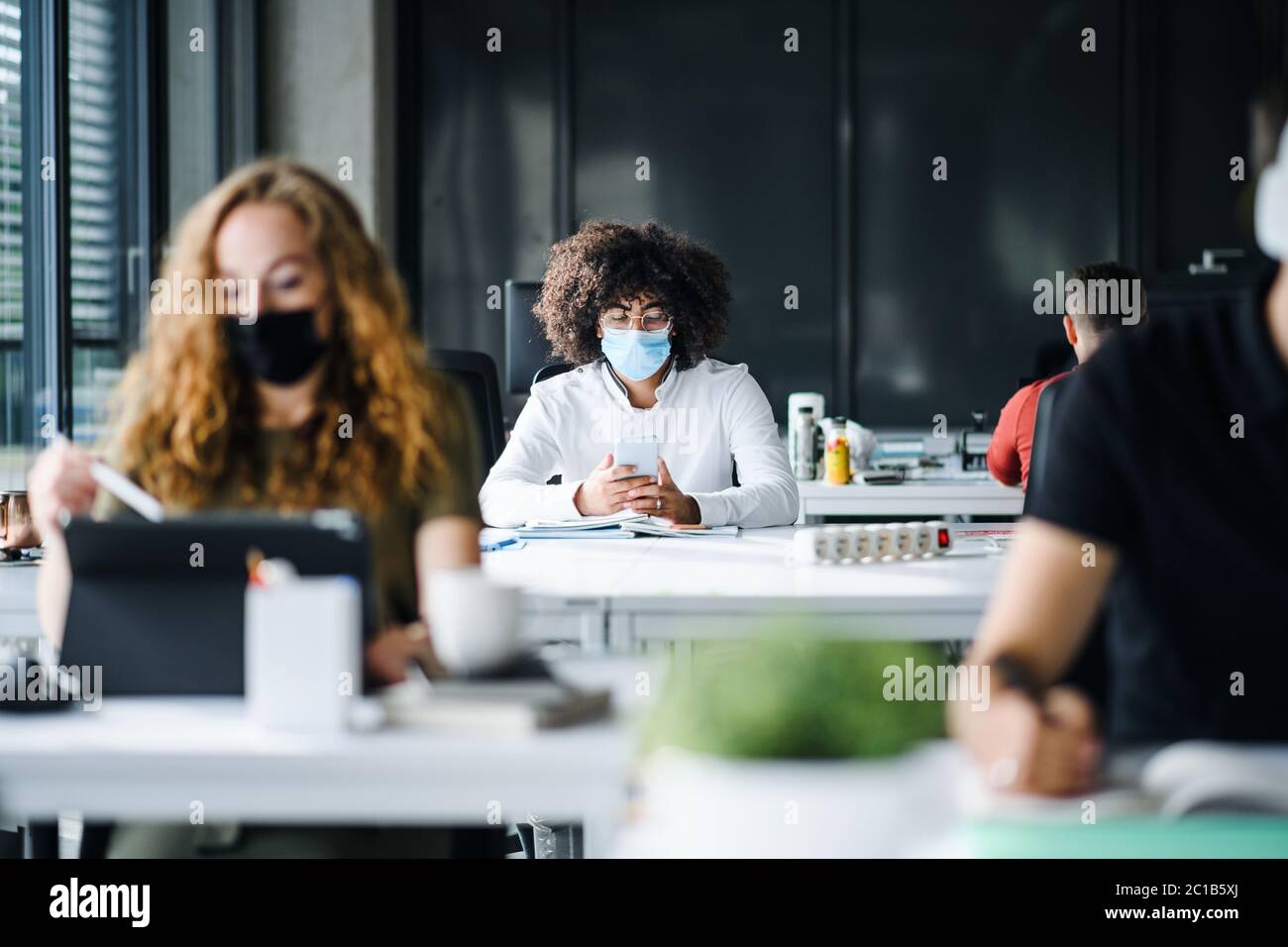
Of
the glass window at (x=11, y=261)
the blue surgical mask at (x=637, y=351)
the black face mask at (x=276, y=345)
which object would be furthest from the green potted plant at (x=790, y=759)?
the glass window at (x=11, y=261)

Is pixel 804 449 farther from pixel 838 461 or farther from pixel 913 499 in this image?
pixel 913 499

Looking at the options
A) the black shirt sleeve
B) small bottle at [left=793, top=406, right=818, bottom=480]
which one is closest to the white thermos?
small bottle at [left=793, top=406, right=818, bottom=480]

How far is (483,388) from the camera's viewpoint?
3.34m

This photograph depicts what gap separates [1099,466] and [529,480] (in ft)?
6.47

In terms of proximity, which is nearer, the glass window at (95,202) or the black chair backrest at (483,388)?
the black chair backrest at (483,388)

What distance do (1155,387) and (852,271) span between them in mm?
4777

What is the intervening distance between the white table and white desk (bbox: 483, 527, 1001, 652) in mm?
808

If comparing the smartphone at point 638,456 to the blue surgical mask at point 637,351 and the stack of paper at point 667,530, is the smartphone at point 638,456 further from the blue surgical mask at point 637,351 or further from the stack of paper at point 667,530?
the blue surgical mask at point 637,351

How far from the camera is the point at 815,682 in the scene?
862mm

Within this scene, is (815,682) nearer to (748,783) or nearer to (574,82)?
(748,783)

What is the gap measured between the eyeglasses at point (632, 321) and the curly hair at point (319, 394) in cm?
167

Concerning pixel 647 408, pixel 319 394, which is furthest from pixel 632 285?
pixel 319 394

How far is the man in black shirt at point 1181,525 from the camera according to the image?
1224mm

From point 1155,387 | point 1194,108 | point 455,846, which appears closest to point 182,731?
point 455,846
